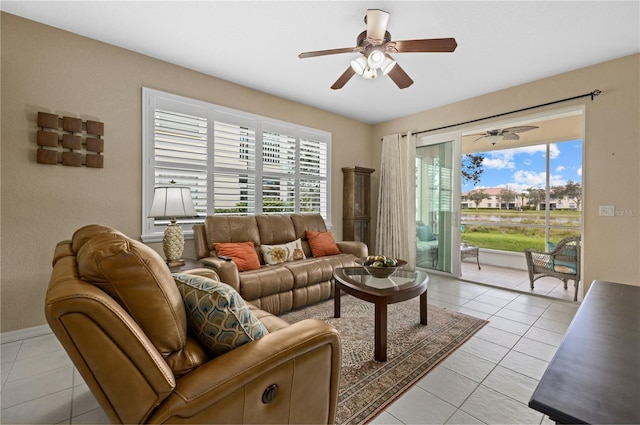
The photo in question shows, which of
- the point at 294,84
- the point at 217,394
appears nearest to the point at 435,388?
the point at 217,394

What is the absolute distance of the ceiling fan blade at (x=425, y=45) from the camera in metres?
1.93

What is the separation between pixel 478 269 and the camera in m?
5.23

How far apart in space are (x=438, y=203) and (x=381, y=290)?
2934mm

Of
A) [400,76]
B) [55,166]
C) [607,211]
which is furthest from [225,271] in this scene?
[607,211]

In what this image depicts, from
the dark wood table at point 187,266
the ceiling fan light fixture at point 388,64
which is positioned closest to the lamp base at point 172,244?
the dark wood table at point 187,266

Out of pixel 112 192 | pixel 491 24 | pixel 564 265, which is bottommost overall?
pixel 564 265

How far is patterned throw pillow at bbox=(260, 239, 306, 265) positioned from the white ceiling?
6.89 feet

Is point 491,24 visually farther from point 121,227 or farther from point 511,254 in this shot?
point 511,254

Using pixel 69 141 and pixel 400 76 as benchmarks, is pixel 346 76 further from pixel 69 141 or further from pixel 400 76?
pixel 69 141

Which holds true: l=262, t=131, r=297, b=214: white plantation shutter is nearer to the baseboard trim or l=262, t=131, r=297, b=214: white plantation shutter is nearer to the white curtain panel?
the white curtain panel

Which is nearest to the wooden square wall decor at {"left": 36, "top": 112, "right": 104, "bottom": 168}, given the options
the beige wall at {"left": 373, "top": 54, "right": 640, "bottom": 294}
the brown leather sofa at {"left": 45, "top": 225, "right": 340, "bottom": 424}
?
the brown leather sofa at {"left": 45, "top": 225, "right": 340, "bottom": 424}

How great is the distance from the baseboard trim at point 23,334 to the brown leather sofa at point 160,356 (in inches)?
85.8

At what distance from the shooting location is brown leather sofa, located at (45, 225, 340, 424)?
75 cm

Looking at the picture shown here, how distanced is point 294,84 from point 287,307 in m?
2.78
